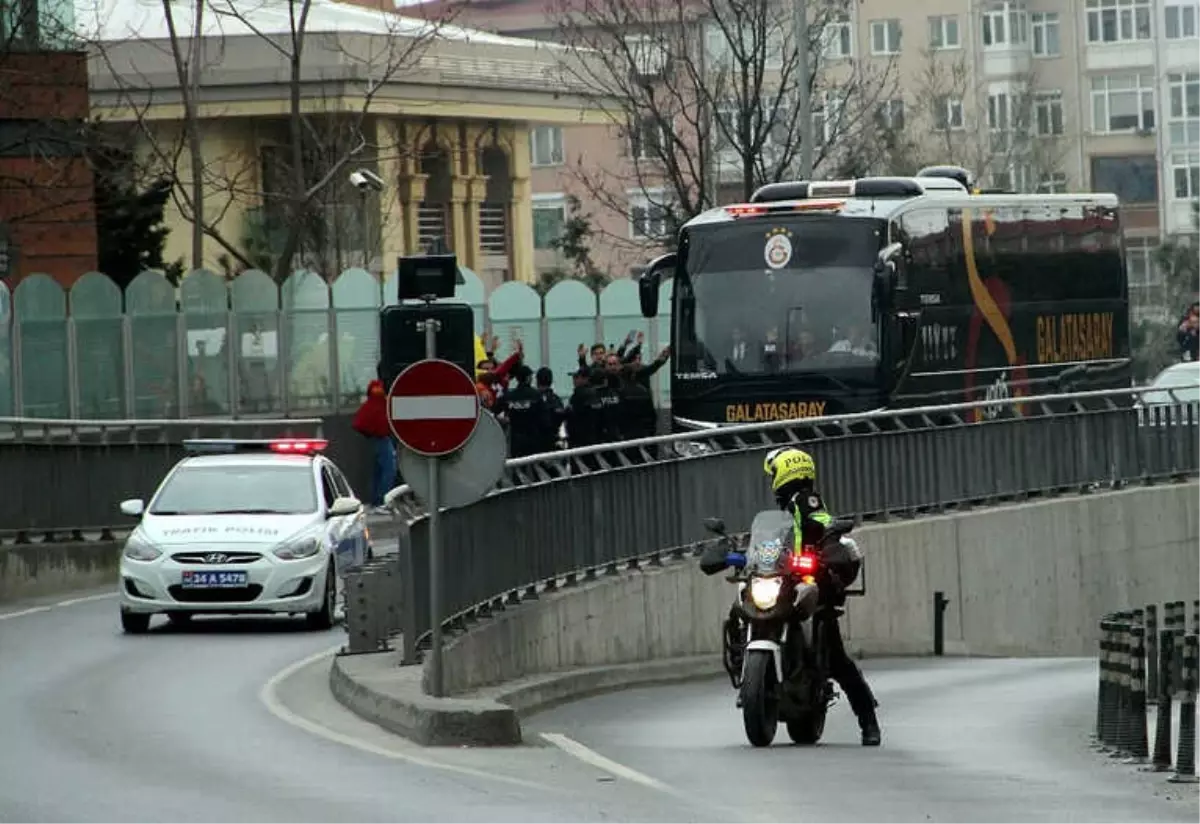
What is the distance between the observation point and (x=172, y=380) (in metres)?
36.7

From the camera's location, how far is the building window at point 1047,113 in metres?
99.8

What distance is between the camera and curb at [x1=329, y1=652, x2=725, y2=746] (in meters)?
16.6

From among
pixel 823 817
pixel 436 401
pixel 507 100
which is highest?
pixel 507 100

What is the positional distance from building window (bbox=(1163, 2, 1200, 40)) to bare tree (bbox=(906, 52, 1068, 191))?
432 centimetres

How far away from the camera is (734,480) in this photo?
2855 cm

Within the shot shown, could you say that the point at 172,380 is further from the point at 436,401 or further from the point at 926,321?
the point at 436,401

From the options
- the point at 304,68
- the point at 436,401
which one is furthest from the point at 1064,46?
the point at 436,401

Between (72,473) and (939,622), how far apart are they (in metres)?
8.49

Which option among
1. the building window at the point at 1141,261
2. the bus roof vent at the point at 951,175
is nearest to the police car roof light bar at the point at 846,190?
the bus roof vent at the point at 951,175

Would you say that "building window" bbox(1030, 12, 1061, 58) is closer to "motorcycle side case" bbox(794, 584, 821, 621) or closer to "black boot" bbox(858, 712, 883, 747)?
"black boot" bbox(858, 712, 883, 747)

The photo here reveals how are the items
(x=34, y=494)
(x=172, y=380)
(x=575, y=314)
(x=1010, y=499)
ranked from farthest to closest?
(x=575, y=314) < (x=172, y=380) < (x=1010, y=499) < (x=34, y=494)

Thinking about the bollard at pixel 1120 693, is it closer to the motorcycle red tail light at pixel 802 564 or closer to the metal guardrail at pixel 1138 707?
the metal guardrail at pixel 1138 707

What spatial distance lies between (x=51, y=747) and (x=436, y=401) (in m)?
2.82

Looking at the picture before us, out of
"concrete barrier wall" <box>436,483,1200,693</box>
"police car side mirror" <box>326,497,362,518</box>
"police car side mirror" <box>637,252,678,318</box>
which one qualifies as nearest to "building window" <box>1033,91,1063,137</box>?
"concrete barrier wall" <box>436,483,1200,693</box>
